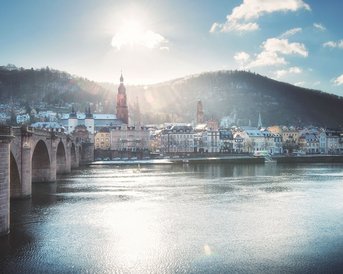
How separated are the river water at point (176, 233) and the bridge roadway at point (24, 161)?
1.48 m

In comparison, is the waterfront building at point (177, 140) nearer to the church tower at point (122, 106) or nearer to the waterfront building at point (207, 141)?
the waterfront building at point (207, 141)

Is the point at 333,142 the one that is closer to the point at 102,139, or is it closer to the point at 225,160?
the point at 225,160

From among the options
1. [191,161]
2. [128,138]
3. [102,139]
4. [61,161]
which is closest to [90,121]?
[102,139]

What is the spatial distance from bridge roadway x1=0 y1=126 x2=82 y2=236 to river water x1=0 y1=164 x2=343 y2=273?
148 cm

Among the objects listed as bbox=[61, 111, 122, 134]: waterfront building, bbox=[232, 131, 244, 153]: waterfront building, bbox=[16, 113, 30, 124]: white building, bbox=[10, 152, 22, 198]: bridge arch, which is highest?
bbox=[16, 113, 30, 124]: white building

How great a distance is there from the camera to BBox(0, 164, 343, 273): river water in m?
20.7

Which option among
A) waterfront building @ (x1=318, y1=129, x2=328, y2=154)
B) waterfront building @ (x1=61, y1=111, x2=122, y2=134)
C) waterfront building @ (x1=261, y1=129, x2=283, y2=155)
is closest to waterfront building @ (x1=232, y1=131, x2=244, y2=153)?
waterfront building @ (x1=261, y1=129, x2=283, y2=155)

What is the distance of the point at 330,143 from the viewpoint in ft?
563

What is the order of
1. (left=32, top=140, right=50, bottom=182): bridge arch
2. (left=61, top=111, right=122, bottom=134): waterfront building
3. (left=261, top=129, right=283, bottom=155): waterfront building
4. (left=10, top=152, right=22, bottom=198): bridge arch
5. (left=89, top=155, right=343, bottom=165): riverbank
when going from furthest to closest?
(left=261, top=129, right=283, bottom=155): waterfront building → (left=61, top=111, right=122, bottom=134): waterfront building → (left=89, top=155, right=343, bottom=165): riverbank → (left=32, top=140, right=50, bottom=182): bridge arch → (left=10, top=152, right=22, bottom=198): bridge arch

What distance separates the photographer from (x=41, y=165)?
187 feet

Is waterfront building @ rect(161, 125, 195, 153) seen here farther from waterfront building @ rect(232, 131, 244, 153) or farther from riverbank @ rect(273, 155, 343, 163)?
Answer: riverbank @ rect(273, 155, 343, 163)

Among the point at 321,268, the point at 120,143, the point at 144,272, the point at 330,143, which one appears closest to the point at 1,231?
the point at 144,272

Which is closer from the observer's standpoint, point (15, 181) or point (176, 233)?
point (176, 233)

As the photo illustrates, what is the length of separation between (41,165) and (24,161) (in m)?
18.6
